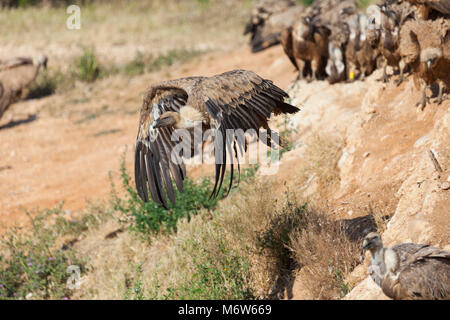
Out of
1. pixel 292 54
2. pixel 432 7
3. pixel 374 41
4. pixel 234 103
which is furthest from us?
pixel 292 54

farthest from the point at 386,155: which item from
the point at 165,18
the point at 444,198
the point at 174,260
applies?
the point at 165,18

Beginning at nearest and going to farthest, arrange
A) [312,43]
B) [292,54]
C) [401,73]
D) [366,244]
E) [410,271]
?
[410,271], [366,244], [401,73], [312,43], [292,54]

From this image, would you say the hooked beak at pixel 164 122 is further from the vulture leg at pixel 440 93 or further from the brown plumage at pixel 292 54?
the brown plumage at pixel 292 54

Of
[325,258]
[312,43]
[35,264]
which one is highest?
[312,43]

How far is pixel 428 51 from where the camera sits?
17.9 ft

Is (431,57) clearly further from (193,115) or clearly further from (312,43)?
(312,43)

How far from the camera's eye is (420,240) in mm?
3908

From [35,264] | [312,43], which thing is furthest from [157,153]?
[312,43]

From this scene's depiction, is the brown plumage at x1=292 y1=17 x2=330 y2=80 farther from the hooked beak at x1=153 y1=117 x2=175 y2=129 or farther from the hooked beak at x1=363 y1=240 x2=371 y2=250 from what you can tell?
the hooked beak at x1=363 y1=240 x2=371 y2=250

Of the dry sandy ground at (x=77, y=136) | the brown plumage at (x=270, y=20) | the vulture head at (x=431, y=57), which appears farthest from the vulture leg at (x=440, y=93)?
the brown plumage at (x=270, y=20)

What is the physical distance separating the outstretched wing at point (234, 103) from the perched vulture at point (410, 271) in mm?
1226

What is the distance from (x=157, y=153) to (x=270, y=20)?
12.5 m

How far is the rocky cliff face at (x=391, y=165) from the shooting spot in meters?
4.08
